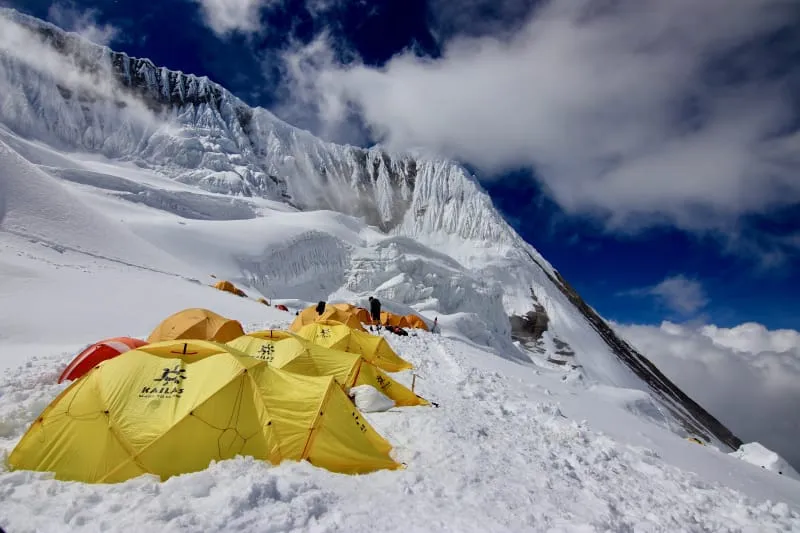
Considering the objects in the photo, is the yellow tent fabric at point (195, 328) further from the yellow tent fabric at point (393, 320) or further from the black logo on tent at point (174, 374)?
the yellow tent fabric at point (393, 320)

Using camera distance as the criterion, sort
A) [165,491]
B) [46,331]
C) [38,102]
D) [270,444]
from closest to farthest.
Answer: [165,491] → [270,444] → [46,331] → [38,102]

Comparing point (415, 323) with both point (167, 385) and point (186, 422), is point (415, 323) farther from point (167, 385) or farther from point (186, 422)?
point (186, 422)

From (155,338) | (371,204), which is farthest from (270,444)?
(371,204)

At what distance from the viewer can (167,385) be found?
19.2ft

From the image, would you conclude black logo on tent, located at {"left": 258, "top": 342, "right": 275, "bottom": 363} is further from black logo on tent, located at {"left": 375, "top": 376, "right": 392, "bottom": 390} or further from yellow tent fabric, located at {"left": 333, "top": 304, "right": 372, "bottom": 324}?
yellow tent fabric, located at {"left": 333, "top": 304, "right": 372, "bottom": 324}

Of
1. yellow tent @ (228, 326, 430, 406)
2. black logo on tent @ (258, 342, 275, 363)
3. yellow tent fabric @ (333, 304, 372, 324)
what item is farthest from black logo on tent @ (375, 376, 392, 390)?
yellow tent fabric @ (333, 304, 372, 324)

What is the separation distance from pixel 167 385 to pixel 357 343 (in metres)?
8.05

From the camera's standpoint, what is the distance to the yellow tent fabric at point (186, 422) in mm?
5062

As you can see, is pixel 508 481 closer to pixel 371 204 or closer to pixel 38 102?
pixel 38 102

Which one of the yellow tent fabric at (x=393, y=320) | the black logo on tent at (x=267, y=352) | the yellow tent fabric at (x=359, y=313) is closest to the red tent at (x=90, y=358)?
the black logo on tent at (x=267, y=352)

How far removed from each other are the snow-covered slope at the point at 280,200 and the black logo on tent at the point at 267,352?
30448 mm

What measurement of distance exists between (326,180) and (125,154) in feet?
182

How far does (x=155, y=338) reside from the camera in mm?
12617

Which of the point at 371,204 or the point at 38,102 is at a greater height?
the point at 371,204
